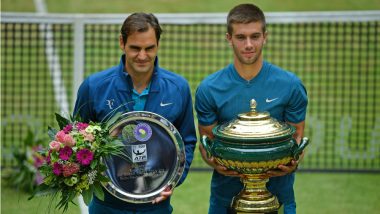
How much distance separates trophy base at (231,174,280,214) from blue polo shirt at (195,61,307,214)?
1.52ft

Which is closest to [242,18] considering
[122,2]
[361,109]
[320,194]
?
[320,194]

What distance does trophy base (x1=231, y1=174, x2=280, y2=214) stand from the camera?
4777mm

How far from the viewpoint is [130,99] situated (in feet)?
16.6

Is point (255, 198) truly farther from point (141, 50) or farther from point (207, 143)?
point (141, 50)

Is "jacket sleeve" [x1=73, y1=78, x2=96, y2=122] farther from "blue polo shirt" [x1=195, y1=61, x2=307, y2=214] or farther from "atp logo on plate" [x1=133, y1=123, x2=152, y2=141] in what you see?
"blue polo shirt" [x1=195, y1=61, x2=307, y2=214]

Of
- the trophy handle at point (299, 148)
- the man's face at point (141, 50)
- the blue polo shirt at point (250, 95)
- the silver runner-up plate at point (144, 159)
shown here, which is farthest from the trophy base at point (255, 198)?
the man's face at point (141, 50)

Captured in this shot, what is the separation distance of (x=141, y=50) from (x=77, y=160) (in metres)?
0.67

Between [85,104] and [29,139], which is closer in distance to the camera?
[85,104]

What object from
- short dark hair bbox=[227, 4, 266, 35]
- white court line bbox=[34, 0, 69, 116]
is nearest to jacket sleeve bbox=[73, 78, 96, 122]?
short dark hair bbox=[227, 4, 266, 35]

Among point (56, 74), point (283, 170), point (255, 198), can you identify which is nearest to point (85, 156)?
point (255, 198)

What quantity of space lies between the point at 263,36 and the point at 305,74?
23.3 feet

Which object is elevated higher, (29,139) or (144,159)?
(144,159)

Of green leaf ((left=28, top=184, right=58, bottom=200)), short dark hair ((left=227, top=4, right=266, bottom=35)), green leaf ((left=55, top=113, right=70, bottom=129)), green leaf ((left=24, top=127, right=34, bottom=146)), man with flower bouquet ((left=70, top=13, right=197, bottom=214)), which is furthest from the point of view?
green leaf ((left=24, top=127, right=34, bottom=146))

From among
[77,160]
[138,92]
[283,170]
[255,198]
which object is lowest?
[255,198]
